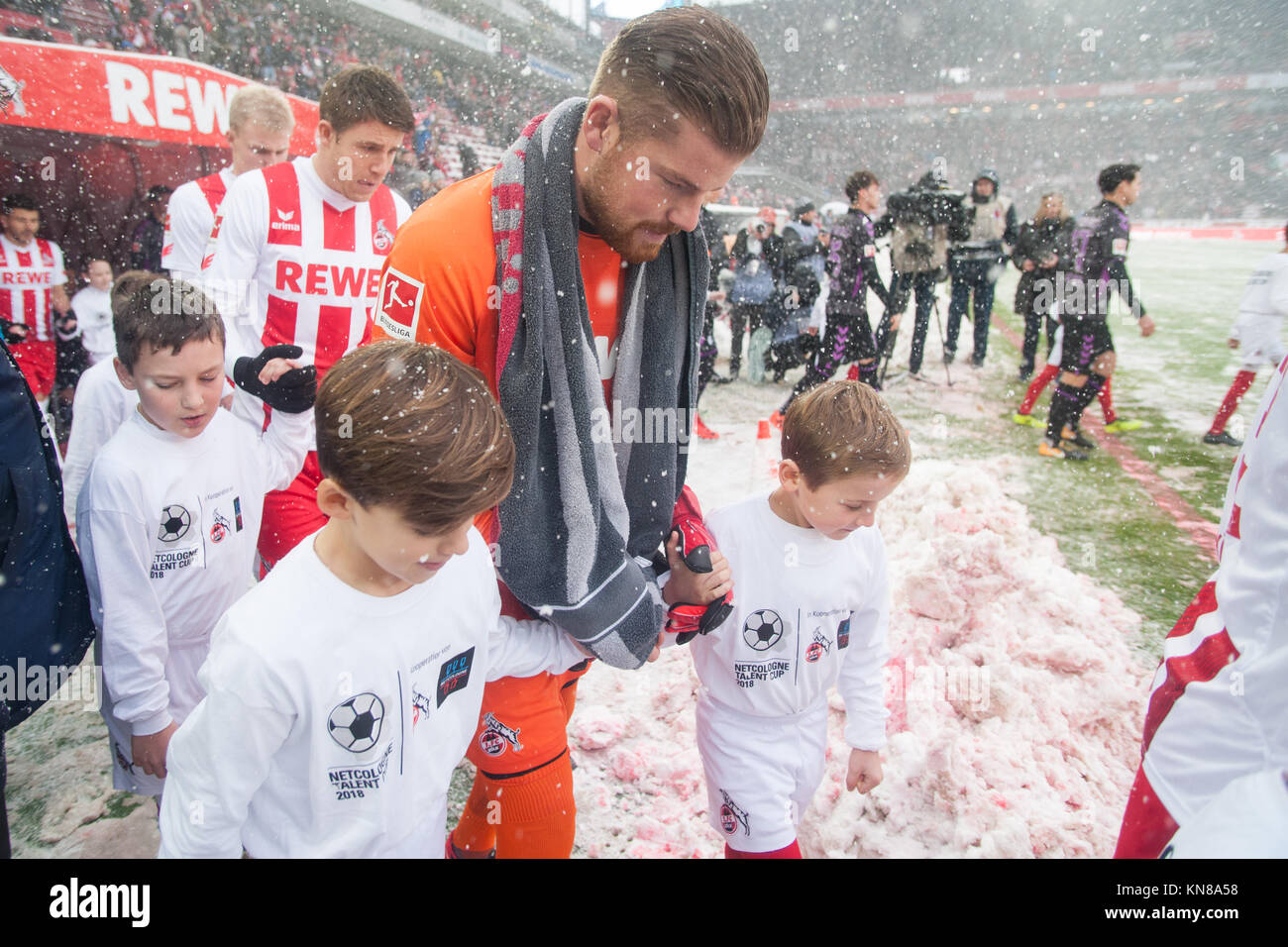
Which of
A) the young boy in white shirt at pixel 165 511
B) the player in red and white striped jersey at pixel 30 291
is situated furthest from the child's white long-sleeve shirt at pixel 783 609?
the player in red and white striped jersey at pixel 30 291

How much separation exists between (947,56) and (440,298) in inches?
1569

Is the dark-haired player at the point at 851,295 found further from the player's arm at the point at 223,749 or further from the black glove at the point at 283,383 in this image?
the player's arm at the point at 223,749

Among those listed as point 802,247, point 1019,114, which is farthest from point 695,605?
point 1019,114

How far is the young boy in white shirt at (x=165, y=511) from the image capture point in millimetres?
1818

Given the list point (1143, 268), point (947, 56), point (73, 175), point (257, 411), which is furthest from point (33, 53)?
point (947, 56)

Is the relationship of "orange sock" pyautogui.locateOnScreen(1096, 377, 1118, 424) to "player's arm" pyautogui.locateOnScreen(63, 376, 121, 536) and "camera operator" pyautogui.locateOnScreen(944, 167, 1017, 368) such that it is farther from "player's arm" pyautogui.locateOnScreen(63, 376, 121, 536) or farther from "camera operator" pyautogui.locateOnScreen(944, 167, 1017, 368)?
"player's arm" pyautogui.locateOnScreen(63, 376, 121, 536)

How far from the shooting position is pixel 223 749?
1.20 m

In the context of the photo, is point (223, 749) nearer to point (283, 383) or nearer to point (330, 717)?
point (330, 717)

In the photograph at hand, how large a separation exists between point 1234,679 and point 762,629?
3.18ft

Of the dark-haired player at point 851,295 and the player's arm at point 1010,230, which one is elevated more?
the player's arm at point 1010,230

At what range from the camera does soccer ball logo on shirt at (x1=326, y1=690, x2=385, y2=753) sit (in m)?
1.30

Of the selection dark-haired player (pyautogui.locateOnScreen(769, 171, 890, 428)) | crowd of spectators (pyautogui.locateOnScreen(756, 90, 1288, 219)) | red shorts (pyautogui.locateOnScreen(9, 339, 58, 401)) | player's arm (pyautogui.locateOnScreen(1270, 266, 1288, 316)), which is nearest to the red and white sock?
player's arm (pyautogui.locateOnScreen(1270, 266, 1288, 316))

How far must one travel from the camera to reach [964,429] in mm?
6527
